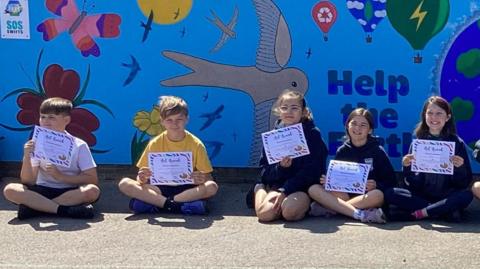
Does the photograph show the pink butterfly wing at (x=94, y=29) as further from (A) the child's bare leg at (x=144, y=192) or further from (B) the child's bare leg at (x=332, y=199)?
(B) the child's bare leg at (x=332, y=199)

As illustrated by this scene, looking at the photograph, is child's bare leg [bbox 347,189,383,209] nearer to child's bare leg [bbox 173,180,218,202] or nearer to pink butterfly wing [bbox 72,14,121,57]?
child's bare leg [bbox 173,180,218,202]

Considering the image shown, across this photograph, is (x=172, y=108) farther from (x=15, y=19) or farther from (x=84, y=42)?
(x=15, y=19)

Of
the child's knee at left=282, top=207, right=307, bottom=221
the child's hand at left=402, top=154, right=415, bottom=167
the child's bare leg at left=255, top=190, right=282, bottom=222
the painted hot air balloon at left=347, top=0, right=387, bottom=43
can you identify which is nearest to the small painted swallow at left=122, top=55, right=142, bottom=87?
the child's bare leg at left=255, top=190, right=282, bottom=222

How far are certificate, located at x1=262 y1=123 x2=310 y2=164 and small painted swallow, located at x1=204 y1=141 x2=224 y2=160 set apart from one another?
3.50 feet

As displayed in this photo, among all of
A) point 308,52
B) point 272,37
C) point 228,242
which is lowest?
point 228,242

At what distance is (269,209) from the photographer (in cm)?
622

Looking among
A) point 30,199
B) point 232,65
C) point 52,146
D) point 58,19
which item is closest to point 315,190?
point 232,65

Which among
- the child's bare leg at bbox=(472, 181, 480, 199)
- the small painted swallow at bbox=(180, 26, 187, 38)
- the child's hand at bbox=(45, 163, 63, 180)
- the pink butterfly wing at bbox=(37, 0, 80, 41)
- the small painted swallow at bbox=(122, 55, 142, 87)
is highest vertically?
the pink butterfly wing at bbox=(37, 0, 80, 41)

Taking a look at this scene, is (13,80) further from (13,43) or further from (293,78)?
(293,78)

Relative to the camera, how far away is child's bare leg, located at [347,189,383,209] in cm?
626

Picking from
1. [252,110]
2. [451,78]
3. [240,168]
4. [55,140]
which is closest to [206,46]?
[252,110]

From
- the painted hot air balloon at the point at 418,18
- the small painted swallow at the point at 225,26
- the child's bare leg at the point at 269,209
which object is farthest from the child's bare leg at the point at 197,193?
the painted hot air balloon at the point at 418,18

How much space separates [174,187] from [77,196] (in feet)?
2.68

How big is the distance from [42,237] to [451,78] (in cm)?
392
